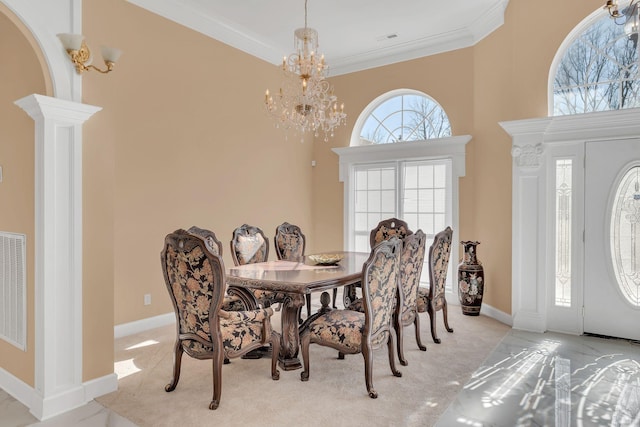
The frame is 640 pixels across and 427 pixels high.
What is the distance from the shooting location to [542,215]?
14.1ft

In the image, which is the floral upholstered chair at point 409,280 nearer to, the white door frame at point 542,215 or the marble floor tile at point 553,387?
the marble floor tile at point 553,387

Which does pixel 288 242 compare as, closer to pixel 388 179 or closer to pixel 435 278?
pixel 435 278

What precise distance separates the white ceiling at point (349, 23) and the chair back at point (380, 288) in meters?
3.28

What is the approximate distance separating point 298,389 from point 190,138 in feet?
10.7

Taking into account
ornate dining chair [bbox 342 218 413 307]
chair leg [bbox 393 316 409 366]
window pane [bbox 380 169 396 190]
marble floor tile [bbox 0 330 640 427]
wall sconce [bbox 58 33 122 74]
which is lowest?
marble floor tile [bbox 0 330 640 427]

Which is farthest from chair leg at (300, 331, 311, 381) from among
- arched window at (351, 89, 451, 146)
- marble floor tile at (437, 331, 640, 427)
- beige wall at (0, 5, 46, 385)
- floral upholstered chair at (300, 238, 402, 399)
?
arched window at (351, 89, 451, 146)

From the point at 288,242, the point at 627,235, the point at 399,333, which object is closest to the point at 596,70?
the point at 627,235

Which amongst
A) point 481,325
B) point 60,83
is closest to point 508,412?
point 481,325

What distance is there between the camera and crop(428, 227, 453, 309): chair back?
147 inches

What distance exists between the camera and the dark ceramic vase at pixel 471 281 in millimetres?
4785

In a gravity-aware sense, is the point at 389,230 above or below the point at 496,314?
above

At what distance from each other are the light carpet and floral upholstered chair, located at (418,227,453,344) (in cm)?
34

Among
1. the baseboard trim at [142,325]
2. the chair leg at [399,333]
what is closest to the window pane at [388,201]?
the chair leg at [399,333]

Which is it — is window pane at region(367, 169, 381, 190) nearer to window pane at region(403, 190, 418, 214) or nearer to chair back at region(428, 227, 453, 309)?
window pane at region(403, 190, 418, 214)
